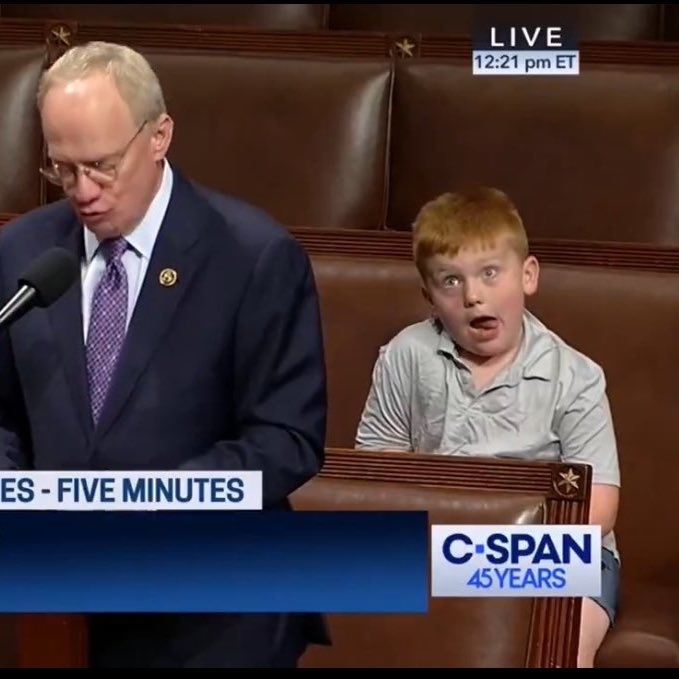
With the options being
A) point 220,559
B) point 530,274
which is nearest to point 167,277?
point 220,559

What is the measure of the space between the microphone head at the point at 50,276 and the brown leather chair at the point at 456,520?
0.16 metres

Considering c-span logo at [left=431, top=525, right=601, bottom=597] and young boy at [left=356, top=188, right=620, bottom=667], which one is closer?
c-span logo at [left=431, top=525, right=601, bottom=597]

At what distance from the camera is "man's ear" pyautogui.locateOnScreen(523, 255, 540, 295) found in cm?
85

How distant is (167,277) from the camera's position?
704mm

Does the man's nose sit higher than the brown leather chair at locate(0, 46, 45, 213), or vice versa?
the brown leather chair at locate(0, 46, 45, 213)

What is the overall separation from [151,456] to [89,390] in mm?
39

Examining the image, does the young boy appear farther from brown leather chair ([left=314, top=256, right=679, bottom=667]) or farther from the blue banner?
the blue banner

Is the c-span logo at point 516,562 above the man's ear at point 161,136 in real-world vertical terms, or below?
below

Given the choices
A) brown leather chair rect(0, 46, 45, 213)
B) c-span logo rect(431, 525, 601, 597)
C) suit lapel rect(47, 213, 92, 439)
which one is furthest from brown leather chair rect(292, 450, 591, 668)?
brown leather chair rect(0, 46, 45, 213)

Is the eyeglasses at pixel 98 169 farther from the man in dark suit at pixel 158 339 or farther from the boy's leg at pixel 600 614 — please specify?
the boy's leg at pixel 600 614

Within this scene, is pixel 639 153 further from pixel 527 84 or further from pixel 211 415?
pixel 211 415

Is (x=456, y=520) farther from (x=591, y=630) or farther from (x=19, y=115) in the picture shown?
(x=19, y=115)

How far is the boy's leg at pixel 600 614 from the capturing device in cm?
81

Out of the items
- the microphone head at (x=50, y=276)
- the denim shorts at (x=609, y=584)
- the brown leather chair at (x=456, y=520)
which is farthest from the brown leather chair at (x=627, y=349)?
the microphone head at (x=50, y=276)
